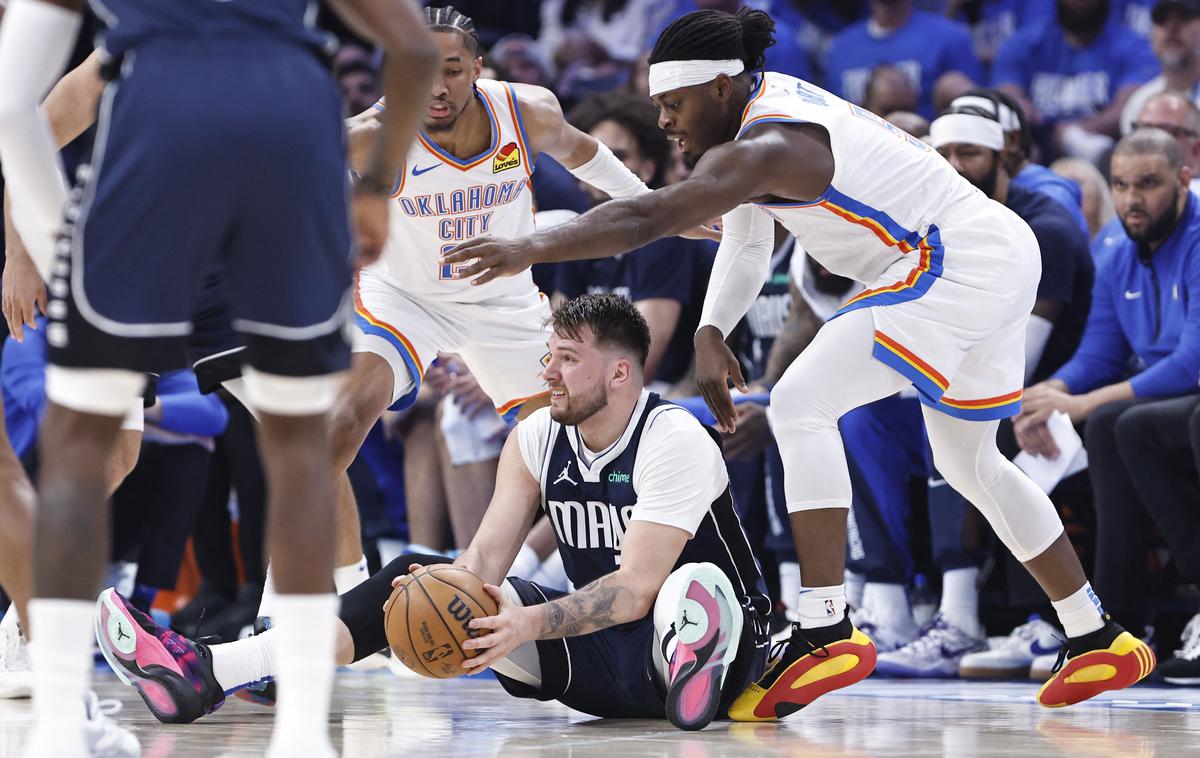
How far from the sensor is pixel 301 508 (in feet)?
8.70

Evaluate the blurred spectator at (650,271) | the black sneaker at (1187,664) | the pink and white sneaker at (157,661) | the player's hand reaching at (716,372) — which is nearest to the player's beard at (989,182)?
the blurred spectator at (650,271)

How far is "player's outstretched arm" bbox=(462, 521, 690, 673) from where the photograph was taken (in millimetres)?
3871

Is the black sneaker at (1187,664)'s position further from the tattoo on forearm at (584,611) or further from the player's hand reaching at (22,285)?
the player's hand reaching at (22,285)

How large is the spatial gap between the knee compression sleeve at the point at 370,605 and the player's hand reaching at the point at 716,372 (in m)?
1.00

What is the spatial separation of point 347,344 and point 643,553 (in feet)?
5.21

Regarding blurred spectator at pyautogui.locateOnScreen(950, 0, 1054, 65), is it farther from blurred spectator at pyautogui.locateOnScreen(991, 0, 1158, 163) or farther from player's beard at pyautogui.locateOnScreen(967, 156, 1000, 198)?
player's beard at pyautogui.locateOnScreen(967, 156, 1000, 198)

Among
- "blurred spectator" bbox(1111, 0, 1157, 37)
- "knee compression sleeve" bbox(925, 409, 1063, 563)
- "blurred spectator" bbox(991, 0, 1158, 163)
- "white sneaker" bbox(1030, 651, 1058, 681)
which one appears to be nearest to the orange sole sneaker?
"knee compression sleeve" bbox(925, 409, 1063, 563)

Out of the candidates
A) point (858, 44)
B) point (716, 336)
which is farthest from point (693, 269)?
point (858, 44)

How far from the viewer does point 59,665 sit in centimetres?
253

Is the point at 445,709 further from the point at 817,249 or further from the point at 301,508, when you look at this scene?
the point at 301,508

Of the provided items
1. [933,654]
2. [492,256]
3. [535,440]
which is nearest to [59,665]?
[492,256]

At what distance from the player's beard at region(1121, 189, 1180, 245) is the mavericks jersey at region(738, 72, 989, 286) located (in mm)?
1527

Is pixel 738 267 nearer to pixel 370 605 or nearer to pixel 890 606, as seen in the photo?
pixel 370 605

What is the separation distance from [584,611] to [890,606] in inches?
98.6
